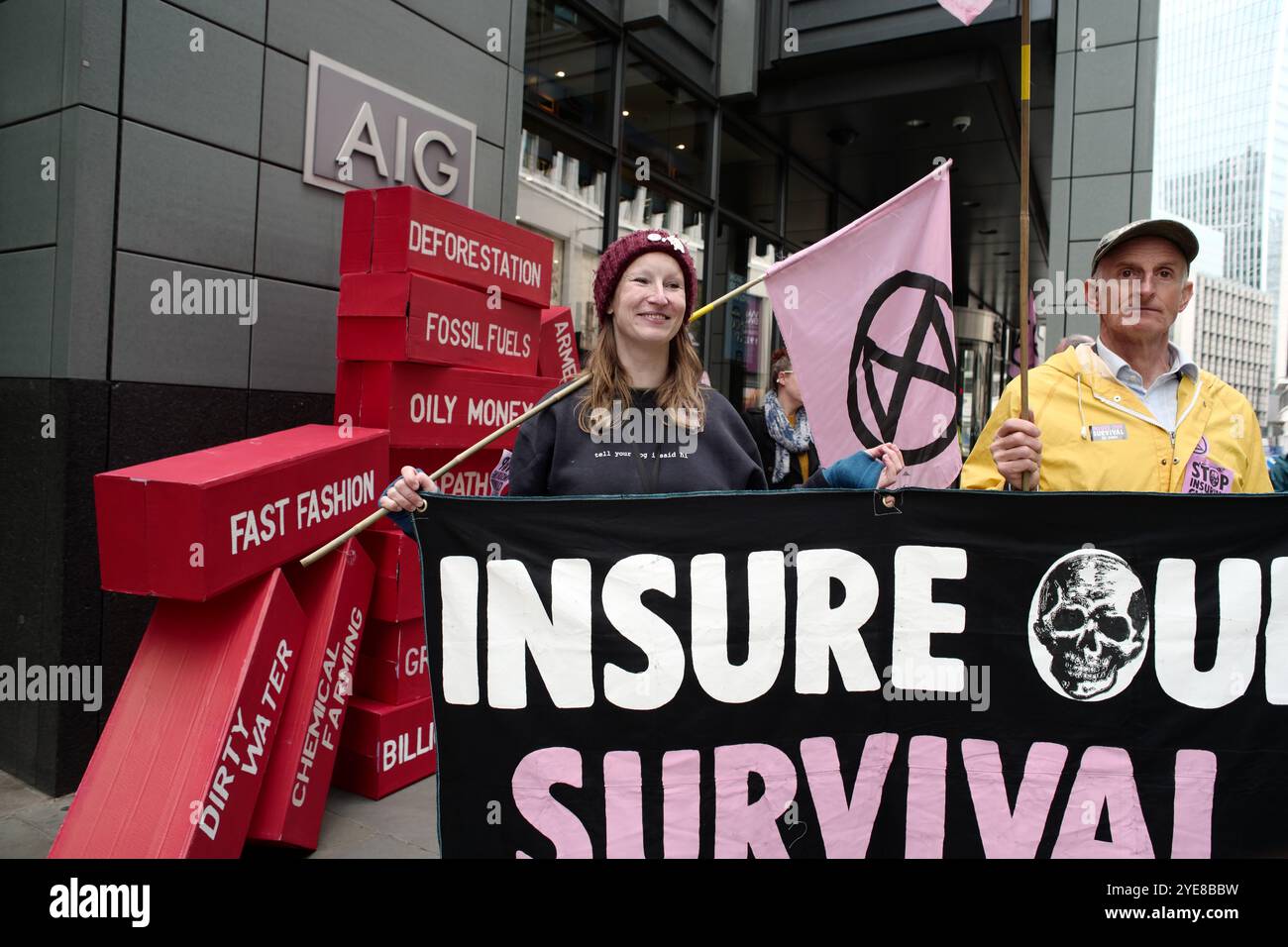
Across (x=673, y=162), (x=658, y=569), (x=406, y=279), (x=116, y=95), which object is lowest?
(x=658, y=569)

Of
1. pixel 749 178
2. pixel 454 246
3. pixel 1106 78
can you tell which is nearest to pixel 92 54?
pixel 454 246

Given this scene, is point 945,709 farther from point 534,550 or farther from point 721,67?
point 721,67

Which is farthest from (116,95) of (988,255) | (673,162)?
(988,255)

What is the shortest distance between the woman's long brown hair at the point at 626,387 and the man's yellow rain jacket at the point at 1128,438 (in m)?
0.90

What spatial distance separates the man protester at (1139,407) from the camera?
2.61 meters

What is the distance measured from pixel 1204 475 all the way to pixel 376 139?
4717mm

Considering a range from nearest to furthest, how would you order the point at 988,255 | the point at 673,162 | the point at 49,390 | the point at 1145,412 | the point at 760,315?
the point at 1145,412 → the point at 49,390 → the point at 673,162 → the point at 760,315 → the point at 988,255

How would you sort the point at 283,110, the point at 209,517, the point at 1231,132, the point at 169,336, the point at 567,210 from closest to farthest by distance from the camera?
the point at 209,517 → the point at 169,336 → the point at 283,110 → the point at 1231,132 → the point at 567,210

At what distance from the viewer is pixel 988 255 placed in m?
19.8

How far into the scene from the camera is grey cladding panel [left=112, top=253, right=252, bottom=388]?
13.5ft

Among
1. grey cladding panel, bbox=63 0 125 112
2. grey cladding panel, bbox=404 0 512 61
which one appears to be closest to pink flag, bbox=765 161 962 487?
grey cladding panel, bbox=63 0 125 112

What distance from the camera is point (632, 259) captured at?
104 inches

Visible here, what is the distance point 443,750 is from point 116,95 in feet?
11.5

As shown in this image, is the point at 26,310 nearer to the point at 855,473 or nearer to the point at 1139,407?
the point at 855,473
